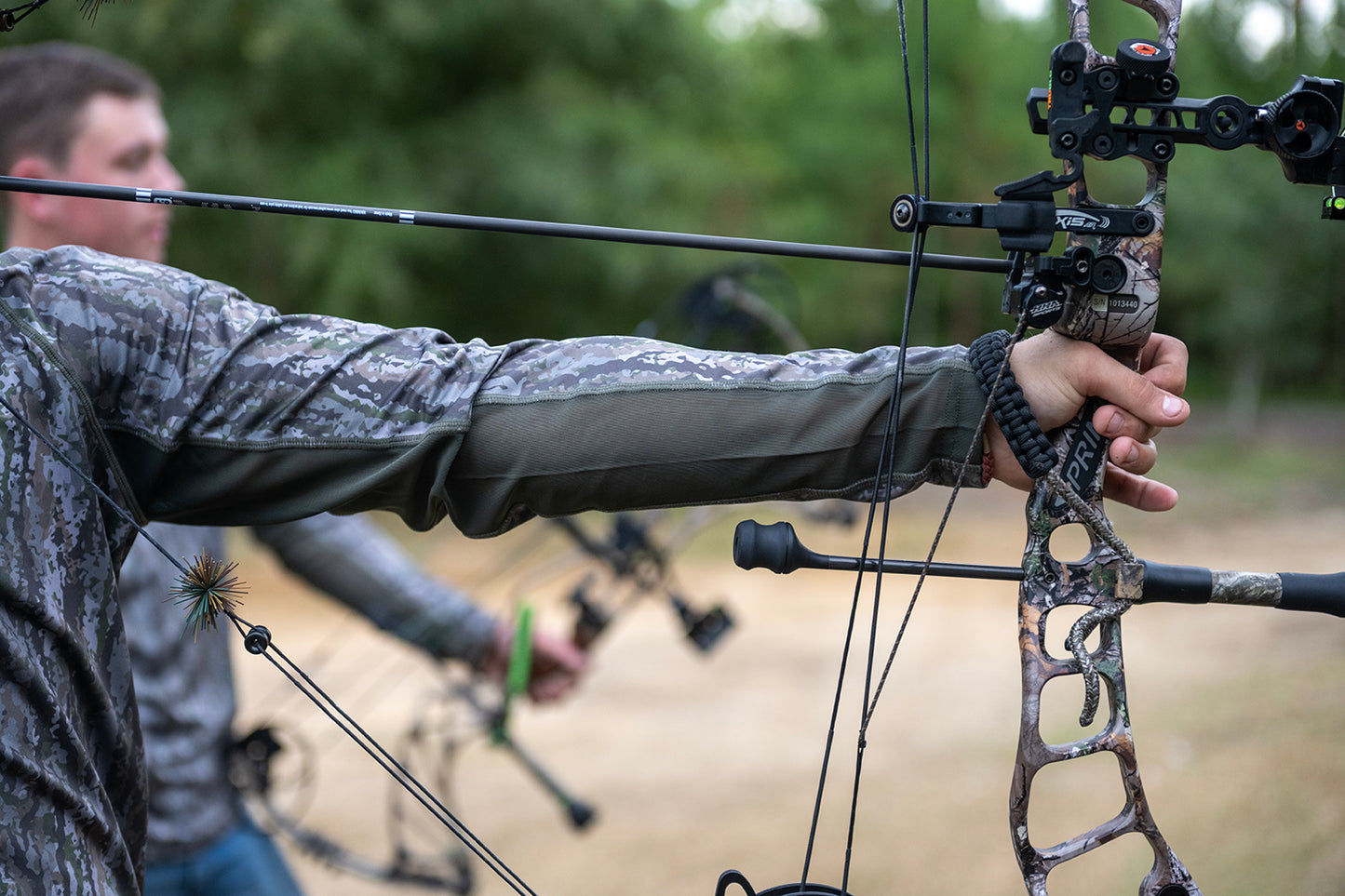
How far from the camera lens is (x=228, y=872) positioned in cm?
182

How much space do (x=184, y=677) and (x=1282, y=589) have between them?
1.58 m

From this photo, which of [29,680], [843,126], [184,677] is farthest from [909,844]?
[843,126]

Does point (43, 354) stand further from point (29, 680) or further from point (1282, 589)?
point (1282, 589)

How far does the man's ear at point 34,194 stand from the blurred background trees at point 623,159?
463 cm

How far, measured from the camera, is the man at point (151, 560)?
1.77 metres

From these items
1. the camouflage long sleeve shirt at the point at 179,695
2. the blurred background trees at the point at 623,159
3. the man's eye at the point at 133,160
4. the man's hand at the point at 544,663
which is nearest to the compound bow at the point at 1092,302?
the camouflage long sleeve shirt at the point at 179,695

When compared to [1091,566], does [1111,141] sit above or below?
above

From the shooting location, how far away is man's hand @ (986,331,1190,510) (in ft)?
3.13

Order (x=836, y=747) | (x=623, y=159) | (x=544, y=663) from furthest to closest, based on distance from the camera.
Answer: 1. (x=623, y=159)
2. (x=836, y=747)
3. (x=544, y=663)

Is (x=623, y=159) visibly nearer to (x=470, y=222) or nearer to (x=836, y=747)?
(x=836, y=747)

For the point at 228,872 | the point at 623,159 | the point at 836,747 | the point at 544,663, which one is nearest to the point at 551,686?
the point at 544,663

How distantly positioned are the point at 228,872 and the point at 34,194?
3.57ft

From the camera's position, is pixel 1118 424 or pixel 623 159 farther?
pixel 623 159

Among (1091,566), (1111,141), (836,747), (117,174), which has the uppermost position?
(836,747)
